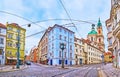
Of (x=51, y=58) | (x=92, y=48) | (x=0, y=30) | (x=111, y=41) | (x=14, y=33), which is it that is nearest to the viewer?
(x=111, y=41)

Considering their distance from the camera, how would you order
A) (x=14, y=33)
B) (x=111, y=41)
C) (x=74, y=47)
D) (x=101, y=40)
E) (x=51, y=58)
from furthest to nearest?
1. (x=101, y=40)
2. (x=74, y=47)
3. (x=51, y=58)
4. (x=14, y=33)
5. (x=111, y=41)

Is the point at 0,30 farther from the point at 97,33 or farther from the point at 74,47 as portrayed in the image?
the point at 97,33

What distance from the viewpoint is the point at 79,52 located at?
9456 cm

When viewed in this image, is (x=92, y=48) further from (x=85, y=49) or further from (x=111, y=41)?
(x=111, y=41)

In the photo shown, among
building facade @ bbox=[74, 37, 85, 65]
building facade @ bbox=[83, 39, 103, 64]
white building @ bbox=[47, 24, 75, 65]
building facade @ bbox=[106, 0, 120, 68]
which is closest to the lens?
building facade @ bbox=[106, 0, 120, 68]

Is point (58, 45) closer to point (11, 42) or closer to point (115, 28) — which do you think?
point (11, 42)

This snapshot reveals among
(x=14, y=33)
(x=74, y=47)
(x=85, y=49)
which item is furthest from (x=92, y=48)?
(x=14, y=33)

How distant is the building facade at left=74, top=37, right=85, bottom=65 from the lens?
299 ft

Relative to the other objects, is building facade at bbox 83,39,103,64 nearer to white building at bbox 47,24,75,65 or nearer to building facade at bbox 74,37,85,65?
building facade at bbox 74,37,85,65

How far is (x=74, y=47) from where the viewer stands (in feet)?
→ 290

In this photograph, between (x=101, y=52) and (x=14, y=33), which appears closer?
(x=14, y=33)

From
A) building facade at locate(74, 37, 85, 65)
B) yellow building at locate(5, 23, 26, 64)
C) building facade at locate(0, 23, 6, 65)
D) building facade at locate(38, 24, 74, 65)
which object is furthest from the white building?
building facade at locate(0, 23, 6, 65)

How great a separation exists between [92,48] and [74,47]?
24.7 metres

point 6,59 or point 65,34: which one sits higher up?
point 65,34
